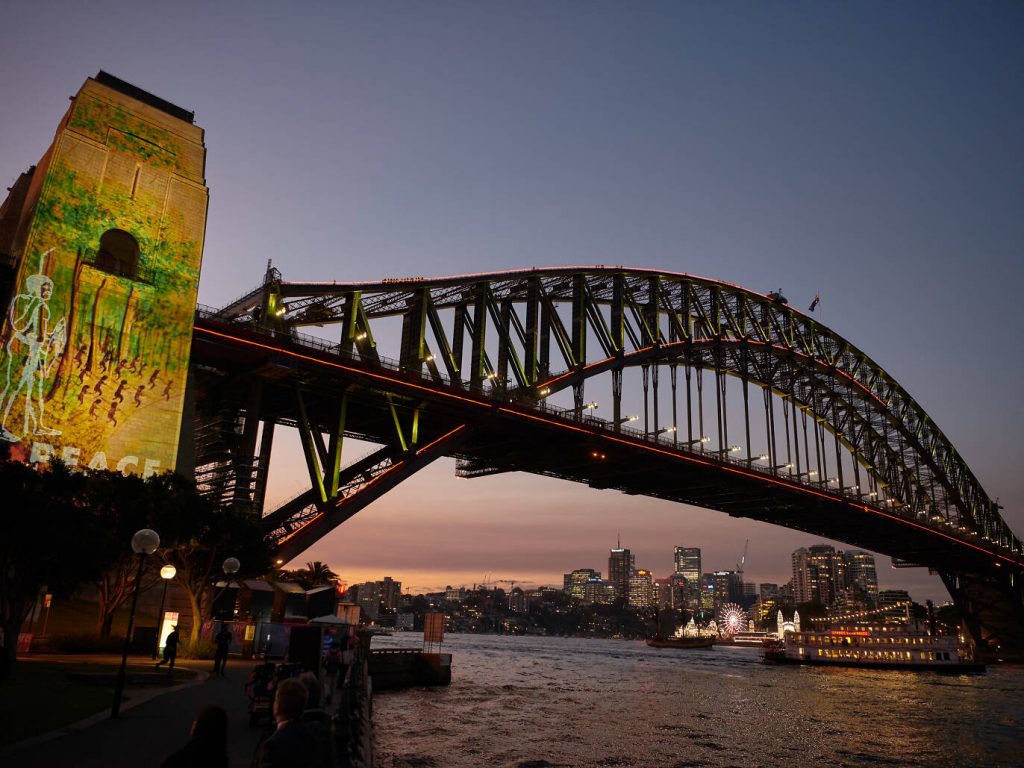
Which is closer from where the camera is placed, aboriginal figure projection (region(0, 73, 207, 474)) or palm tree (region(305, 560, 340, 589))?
aboriginal figure projection (region(0, 73, 207, 474))

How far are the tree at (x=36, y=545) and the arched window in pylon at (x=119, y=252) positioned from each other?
14748 millimetres

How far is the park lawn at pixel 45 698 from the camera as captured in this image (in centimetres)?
1427

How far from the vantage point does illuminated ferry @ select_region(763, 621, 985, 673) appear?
310 ft

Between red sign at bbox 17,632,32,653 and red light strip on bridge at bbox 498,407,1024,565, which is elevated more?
red light strip on bridge at bbox 498,407,1024,565

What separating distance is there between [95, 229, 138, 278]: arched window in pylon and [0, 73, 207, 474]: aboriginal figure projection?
0.06 meters

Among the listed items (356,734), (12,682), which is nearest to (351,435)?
(12,682)

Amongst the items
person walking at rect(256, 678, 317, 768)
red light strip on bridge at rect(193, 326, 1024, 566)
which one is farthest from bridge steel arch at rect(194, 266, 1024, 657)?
person walking at rect(256, 678, 317, 768)

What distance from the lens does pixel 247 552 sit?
36000mm

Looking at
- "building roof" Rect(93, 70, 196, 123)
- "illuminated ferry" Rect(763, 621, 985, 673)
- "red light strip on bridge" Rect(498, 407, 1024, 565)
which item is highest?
"building roof" Rect(93, 70, 196, 123)

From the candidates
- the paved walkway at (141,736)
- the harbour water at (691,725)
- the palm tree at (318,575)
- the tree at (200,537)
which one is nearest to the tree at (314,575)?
the palm tree at (318,575)

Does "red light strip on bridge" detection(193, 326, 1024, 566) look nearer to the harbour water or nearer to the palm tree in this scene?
the harbour water

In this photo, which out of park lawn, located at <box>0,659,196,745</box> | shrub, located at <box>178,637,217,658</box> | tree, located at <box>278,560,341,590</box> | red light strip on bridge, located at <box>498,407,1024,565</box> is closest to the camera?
park lawn, located at <box>0,659,196,745</box>

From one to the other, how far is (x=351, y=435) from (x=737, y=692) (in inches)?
1441

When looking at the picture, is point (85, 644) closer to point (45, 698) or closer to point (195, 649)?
point (195, 649)
